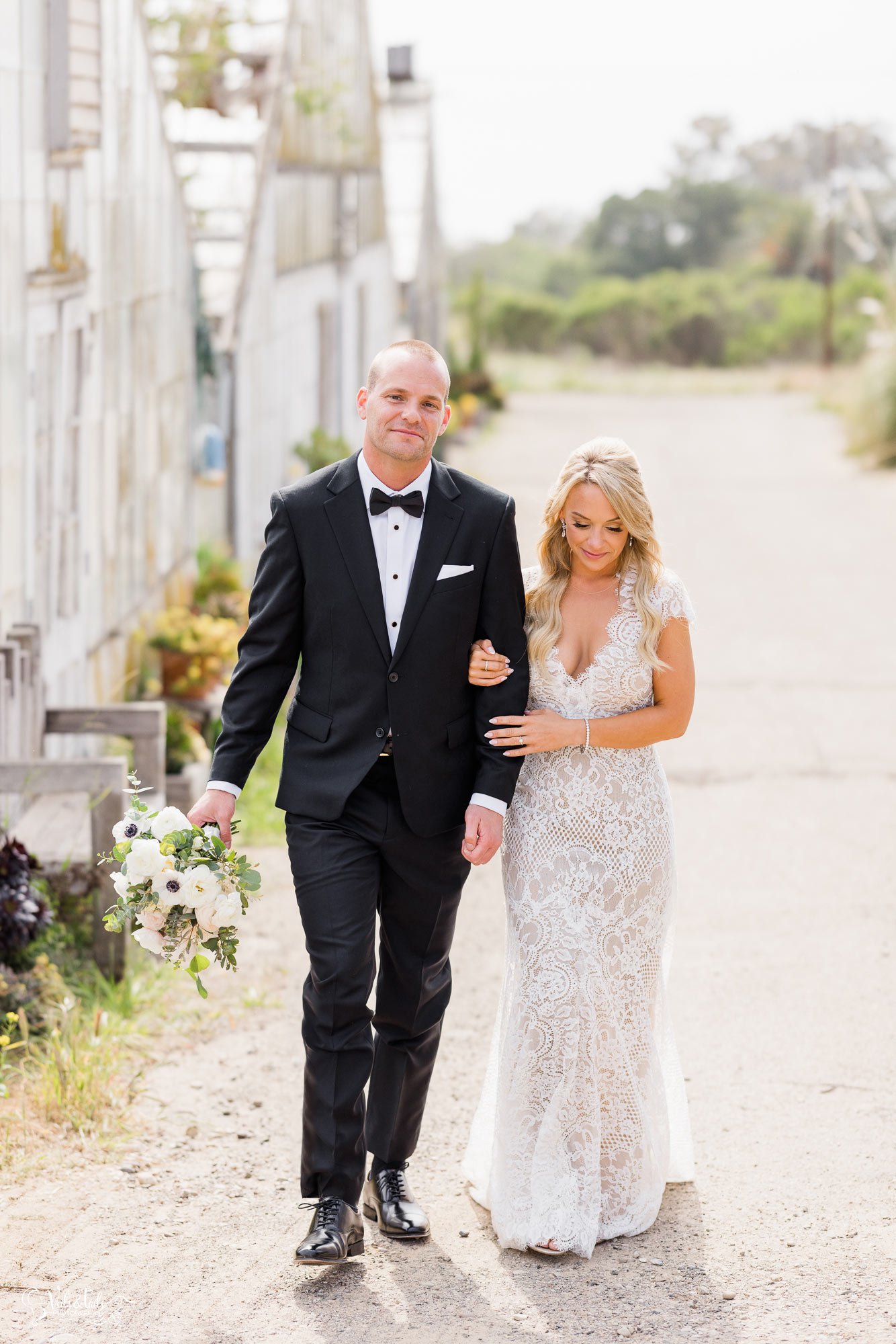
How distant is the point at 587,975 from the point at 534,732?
598mm

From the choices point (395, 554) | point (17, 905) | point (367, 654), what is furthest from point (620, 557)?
point (17, 905)

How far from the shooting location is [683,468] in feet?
74.2

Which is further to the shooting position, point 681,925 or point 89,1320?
point 681,925

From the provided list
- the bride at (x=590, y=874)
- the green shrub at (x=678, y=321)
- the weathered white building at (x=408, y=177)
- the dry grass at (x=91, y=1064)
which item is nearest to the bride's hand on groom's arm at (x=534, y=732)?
the bride at (x=590, y=874)

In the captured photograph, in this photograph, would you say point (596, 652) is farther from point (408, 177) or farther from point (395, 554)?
point (408, 177)

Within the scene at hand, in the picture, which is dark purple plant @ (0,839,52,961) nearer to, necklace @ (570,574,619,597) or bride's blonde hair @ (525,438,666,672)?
bride's blonde hair @ (525,438,666,672)

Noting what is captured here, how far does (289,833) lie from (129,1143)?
1254 millimetres

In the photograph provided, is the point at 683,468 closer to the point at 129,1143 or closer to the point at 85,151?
the point at 85,151

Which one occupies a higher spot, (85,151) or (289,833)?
(85,151)

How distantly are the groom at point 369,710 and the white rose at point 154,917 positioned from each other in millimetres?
229

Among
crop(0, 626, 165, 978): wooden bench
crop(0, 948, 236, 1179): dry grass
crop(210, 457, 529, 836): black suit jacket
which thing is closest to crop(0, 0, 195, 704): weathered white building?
crop(0, 626, 165, 978): wooden bench

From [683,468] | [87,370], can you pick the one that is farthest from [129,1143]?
[683,468]

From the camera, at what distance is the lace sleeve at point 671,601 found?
12.5 ft

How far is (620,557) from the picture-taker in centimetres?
389
